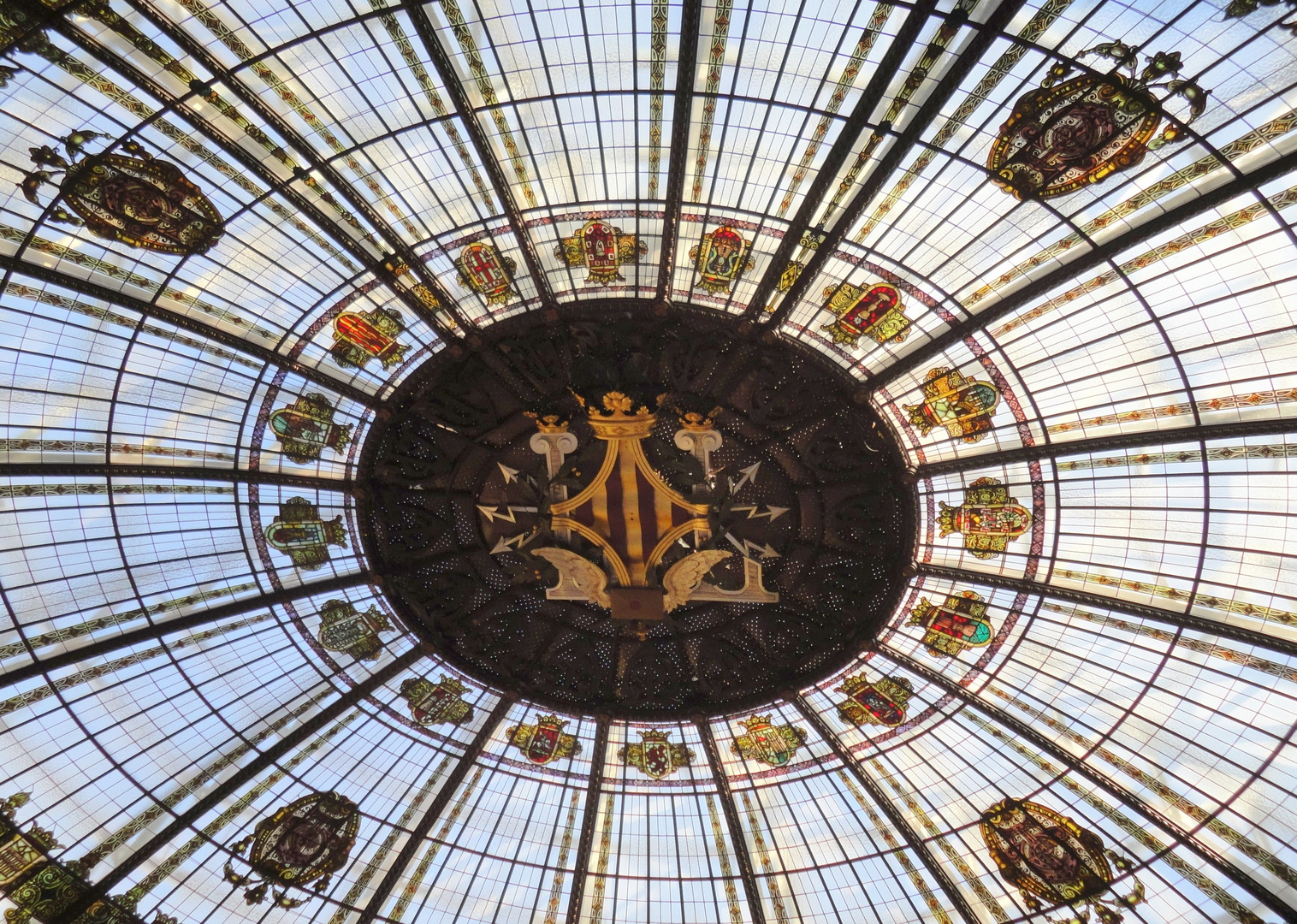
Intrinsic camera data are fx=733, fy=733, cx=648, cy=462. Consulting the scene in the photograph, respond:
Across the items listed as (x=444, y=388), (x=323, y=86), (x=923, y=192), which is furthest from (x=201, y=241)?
(x=923, y=192)

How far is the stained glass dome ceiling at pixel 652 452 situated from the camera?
1288 centimetres

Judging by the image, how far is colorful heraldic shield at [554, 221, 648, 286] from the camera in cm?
1666

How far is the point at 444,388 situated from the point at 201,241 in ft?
18.8

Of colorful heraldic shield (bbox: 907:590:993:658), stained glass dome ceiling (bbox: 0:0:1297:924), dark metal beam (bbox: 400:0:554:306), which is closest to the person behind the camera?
dark metal beam (bbox: 400:0:554:306)

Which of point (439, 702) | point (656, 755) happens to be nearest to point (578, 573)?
point (439, 702)

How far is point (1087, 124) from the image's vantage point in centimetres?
1289

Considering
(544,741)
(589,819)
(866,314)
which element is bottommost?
(589,819)

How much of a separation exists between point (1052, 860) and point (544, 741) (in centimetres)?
1358

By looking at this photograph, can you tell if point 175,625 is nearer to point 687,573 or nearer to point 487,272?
point 487,272

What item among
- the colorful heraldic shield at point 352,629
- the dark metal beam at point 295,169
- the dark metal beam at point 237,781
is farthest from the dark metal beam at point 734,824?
the dark metal beam at point 295,169

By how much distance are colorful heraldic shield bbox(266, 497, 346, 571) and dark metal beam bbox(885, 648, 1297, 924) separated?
14.8 metres

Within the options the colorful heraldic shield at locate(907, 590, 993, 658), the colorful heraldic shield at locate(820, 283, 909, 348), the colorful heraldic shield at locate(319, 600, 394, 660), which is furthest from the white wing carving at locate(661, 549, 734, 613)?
the colorful heraldic shield at locate(319, 600, 394, 660)

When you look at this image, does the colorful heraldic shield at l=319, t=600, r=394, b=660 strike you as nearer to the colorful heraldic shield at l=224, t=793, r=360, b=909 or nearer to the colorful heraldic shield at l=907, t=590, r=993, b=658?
the colorful heraldic shield at l=224, t=793, r=360, b=909

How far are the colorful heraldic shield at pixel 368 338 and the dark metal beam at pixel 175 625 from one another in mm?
5627
